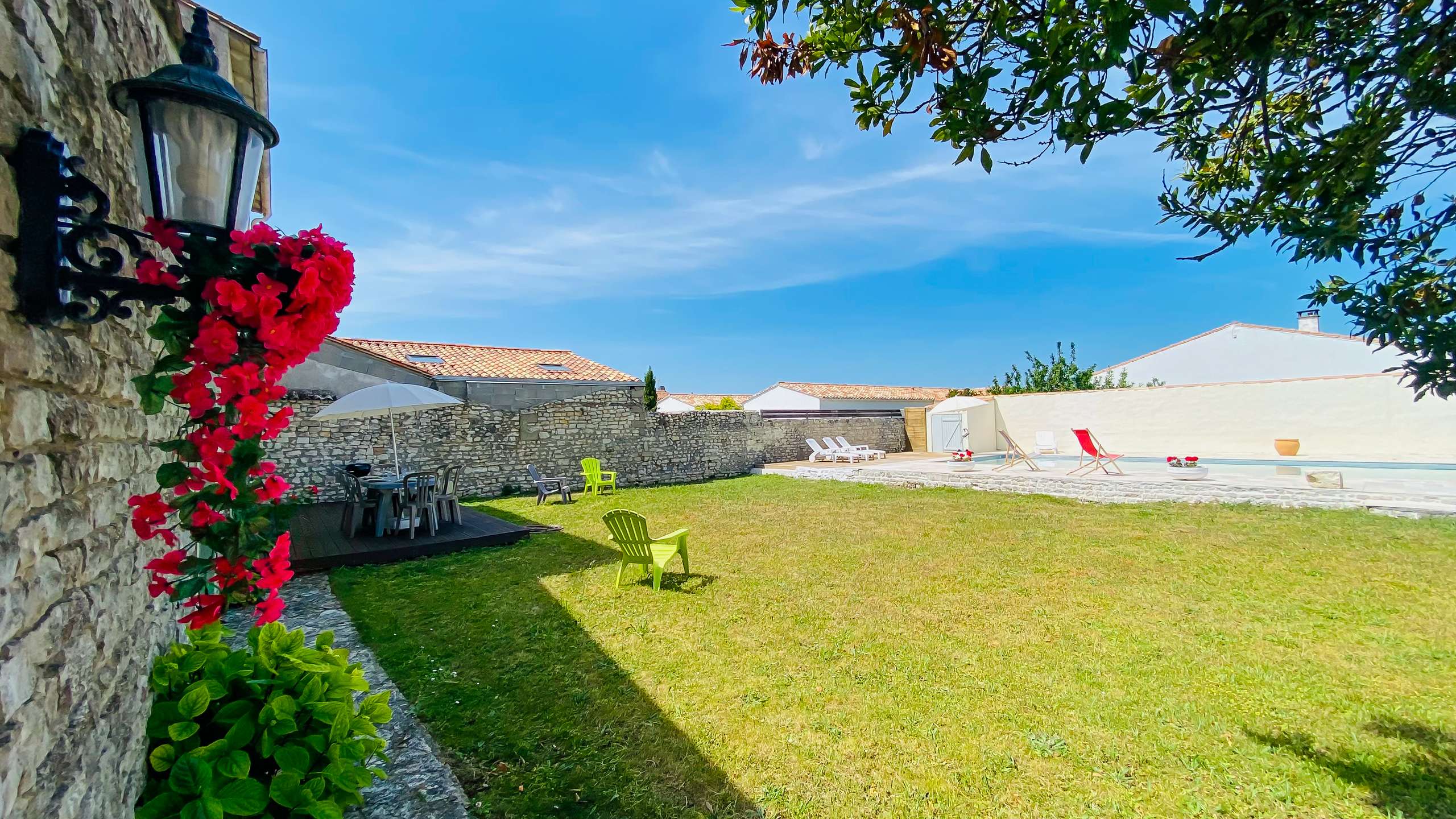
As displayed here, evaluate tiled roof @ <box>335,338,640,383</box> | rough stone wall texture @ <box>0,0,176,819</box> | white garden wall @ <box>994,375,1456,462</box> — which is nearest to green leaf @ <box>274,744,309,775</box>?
rough stone wall texture @ <box>0,0,176,819</box>

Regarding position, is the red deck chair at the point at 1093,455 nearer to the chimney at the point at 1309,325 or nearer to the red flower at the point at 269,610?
the red flower at the point at 269,610

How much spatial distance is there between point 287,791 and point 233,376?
147 centimetres

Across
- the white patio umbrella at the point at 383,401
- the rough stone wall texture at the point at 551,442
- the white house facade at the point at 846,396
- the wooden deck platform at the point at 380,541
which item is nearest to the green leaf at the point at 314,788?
the wooden deck platform at the point at 380,541

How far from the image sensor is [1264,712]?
10.8 feet

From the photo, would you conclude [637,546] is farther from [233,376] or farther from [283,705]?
[233,376]

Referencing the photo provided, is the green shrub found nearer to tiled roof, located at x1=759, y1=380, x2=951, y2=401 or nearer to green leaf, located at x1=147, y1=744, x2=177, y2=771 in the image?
green leaf, located at x1=147, y1=744, x2=177, y2=771

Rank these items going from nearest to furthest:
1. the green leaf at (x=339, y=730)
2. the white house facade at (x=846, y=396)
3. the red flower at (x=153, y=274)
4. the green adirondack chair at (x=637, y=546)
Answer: the red flower at (x=153, y=274)
the green leaf at (x=339, y=730)
the green adirondack chair at (x=637, y=546)
the white house facade at (x=846, y=396)

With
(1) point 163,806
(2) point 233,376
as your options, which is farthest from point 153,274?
(1) point 163,806

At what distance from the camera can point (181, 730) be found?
1.87 metres

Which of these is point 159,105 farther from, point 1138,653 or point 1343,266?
point 1138,653

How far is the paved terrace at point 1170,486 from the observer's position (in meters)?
8.77

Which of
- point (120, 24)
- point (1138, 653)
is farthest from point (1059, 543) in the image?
point (120, 24)

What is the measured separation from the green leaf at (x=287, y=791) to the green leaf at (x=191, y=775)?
18 cm

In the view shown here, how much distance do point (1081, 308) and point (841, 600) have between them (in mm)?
46104
